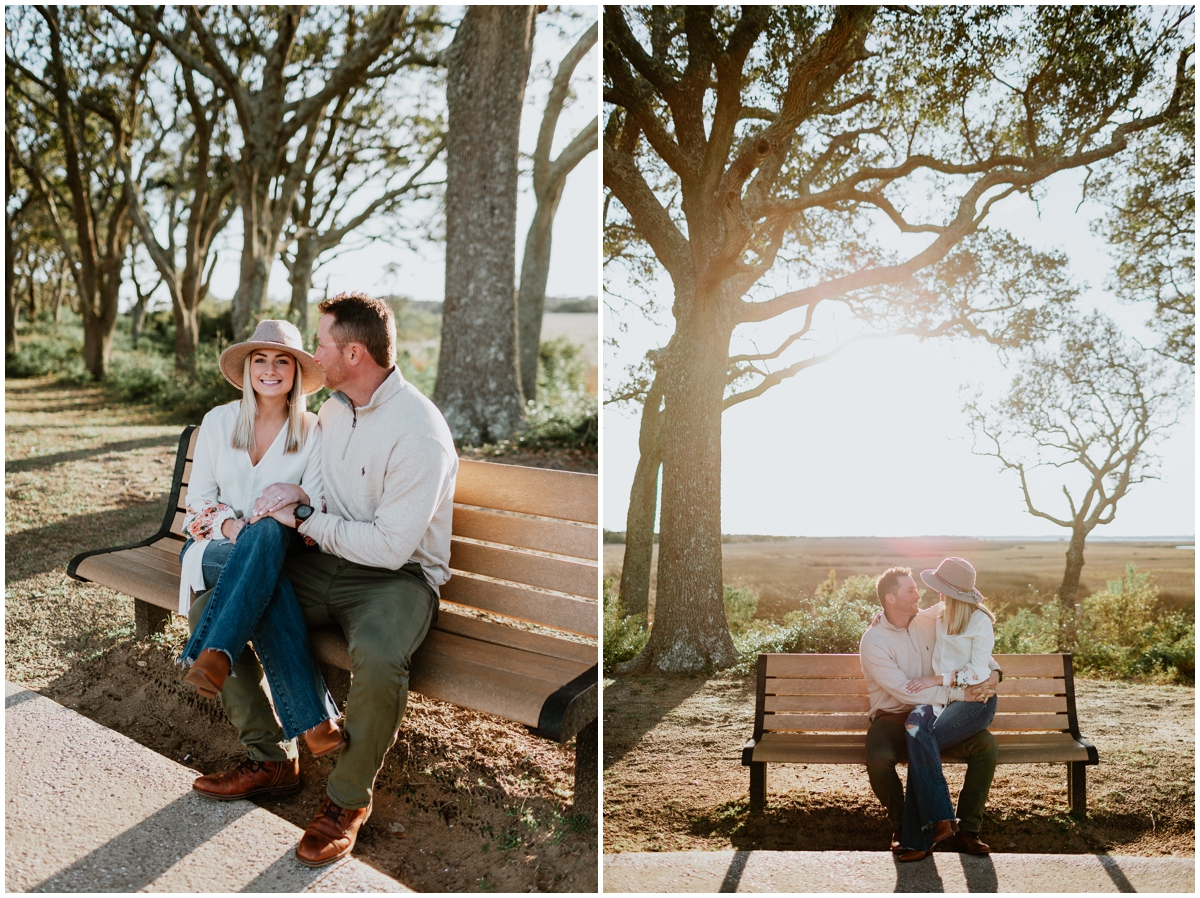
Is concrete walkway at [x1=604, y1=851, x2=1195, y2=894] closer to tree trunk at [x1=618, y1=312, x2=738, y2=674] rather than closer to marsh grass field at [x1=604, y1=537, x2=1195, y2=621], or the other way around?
tree trunk at [x1=618, y1=312, x2=738, y2=674]

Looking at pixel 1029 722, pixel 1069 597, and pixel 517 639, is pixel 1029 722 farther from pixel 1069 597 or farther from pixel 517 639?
pixel 517 639

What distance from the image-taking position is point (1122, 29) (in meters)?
4.72

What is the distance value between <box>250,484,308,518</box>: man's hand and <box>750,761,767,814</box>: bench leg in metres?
2.17

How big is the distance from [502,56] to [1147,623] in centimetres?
593

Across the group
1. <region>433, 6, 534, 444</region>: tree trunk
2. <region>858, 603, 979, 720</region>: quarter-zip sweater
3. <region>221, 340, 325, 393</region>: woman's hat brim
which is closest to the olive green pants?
<region>221, 340, 325, 393</region>: woman's hat brim

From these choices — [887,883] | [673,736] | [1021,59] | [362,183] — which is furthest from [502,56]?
[362,183]

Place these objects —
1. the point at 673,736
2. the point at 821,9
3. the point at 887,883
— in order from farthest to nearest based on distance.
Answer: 1. the point at 821,9
2. the point at 673,736
3. the point at 887,883

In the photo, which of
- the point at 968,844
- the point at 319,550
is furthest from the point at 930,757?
the point at 319,550

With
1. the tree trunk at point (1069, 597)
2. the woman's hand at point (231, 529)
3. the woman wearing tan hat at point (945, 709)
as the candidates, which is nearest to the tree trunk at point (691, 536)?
the woman wearing tan hat at point (945, 709)

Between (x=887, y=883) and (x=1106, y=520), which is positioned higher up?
(x=1106, y=520)

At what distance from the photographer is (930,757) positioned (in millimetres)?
3076

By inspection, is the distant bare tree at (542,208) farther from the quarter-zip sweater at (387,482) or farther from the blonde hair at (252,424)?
the quarter-zip sweater at (387,482)

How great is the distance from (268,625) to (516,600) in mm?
870

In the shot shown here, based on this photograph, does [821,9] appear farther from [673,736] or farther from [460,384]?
[673,736]
